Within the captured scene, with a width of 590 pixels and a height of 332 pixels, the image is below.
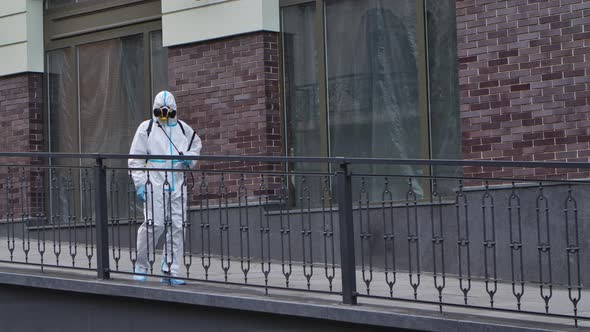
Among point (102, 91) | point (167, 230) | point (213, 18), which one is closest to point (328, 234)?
point (167, 230)

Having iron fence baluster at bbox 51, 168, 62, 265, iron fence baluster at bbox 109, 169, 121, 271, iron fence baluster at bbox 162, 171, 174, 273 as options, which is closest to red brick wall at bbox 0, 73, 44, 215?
iron fence baluster at bbox 51, 168, 62, 265

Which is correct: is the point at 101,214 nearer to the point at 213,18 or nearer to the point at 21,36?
the point at 213,18

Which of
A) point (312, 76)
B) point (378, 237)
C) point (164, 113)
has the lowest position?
point (378, 237)

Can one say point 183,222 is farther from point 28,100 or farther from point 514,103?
point 28,100

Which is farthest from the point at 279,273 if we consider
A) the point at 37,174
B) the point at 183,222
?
the point at 37,174

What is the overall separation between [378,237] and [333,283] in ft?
2.59

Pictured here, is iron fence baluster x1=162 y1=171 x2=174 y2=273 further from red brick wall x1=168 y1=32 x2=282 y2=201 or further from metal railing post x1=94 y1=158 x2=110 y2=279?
red brick wall x1=168 y1=32 x2=282 y2=201

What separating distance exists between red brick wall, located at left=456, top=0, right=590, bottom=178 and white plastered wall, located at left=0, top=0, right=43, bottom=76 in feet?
21.9

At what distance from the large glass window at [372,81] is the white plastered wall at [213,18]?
1.13 ft

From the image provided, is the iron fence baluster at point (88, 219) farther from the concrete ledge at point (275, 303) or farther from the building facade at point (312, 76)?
the building facade at point (312, 76)

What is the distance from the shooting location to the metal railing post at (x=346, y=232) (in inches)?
373

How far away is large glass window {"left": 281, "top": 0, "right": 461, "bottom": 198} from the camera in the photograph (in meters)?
12.6

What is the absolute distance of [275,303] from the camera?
9555 mm

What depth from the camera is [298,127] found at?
13.8 metres
